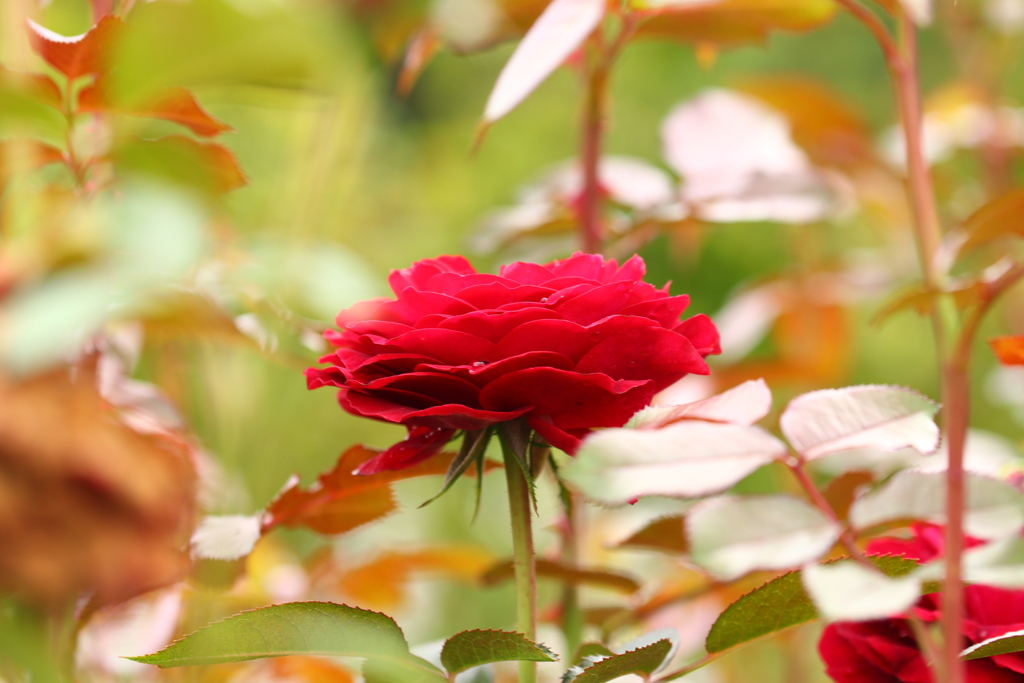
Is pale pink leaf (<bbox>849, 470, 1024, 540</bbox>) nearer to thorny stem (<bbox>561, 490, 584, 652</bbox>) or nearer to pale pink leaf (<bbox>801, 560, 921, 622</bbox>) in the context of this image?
pale pink leaf (<bbox>801, 560, 921, 622</bbox>)

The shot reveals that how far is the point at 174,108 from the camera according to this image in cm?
28

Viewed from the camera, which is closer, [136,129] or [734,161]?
[136,129]

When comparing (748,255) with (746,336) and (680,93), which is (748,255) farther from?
(746,336)

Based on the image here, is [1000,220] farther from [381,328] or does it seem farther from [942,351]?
[381,328]

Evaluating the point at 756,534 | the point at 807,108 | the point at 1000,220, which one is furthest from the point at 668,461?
the point at 807,108

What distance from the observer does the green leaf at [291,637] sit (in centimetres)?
23

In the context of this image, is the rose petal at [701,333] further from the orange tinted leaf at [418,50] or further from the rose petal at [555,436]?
the orange tinted leaf at [418,50]

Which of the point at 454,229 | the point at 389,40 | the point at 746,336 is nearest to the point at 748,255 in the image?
the point at 454,229

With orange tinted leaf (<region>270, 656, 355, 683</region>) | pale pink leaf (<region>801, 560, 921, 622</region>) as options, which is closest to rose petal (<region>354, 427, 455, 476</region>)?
pale pink leaf (<region>801, 560, 921, 622</region>)

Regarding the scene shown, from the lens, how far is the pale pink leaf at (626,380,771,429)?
220 mm

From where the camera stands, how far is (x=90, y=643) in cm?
38

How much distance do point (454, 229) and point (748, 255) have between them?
71cm

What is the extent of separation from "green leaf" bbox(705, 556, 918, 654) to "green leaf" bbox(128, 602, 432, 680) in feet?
0.28

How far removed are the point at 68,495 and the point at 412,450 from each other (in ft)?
0.28
